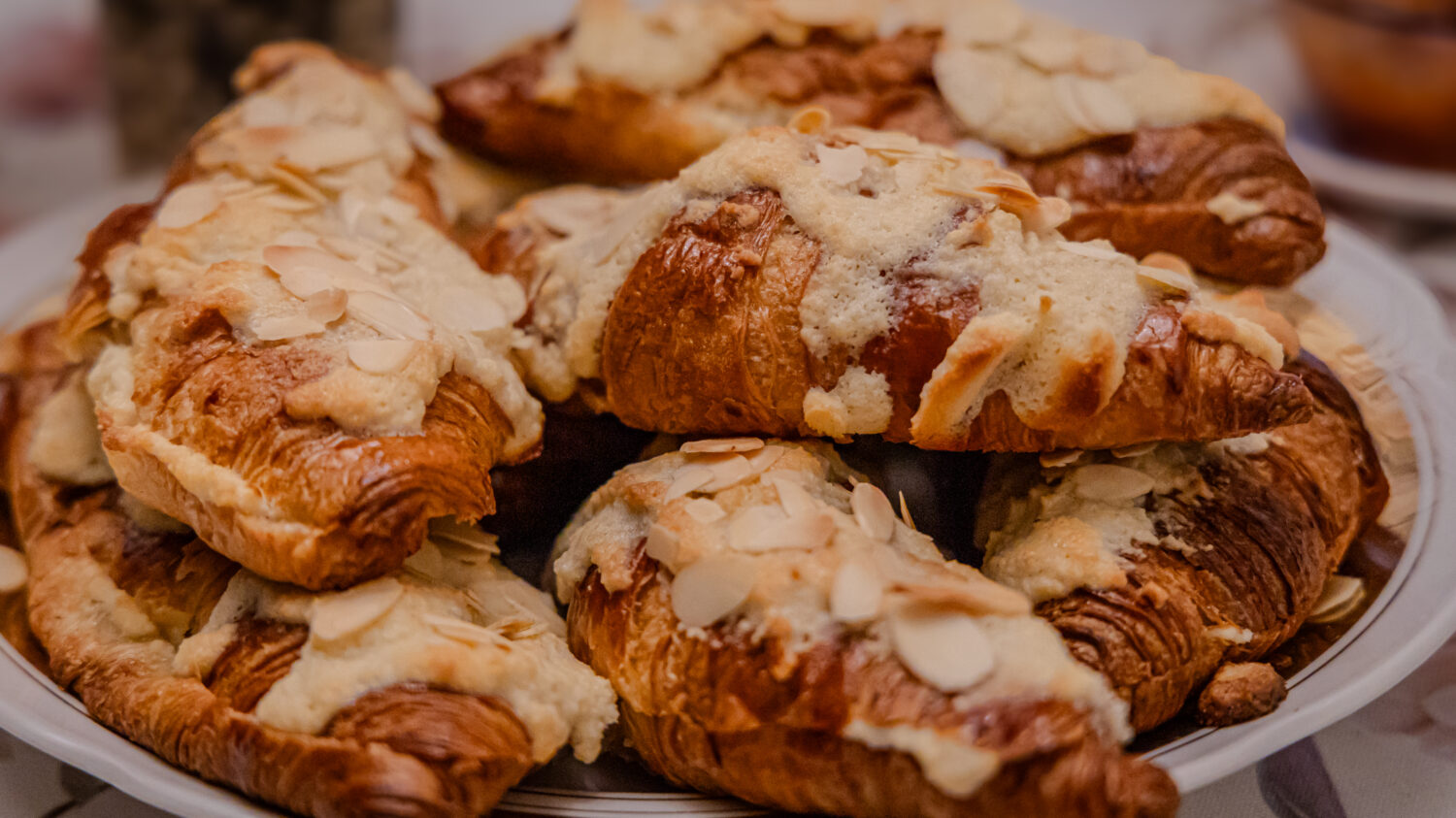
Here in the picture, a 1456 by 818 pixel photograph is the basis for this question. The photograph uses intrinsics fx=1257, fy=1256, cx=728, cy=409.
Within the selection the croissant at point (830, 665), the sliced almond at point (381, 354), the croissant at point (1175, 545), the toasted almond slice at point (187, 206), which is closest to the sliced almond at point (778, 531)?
the croissant at point (830, 665)

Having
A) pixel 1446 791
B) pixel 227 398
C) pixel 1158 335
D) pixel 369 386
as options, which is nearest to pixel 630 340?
pixel 369 386

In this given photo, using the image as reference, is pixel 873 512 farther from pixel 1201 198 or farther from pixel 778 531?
pixel 1201 198

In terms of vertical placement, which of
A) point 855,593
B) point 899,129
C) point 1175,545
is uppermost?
point 899,129

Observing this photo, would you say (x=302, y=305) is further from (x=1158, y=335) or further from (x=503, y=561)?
(x=1158, y=335)

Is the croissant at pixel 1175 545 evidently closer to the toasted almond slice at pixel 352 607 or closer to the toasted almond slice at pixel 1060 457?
the toasted almond slice at pixel 1060 457

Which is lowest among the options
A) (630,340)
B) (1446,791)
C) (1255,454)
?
(1446,791)

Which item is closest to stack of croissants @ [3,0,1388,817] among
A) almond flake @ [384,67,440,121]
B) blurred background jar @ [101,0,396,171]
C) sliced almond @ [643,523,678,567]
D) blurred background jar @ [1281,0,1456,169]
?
sliced almond @ [643,523,678,567]

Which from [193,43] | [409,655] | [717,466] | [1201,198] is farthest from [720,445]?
[193,43]
